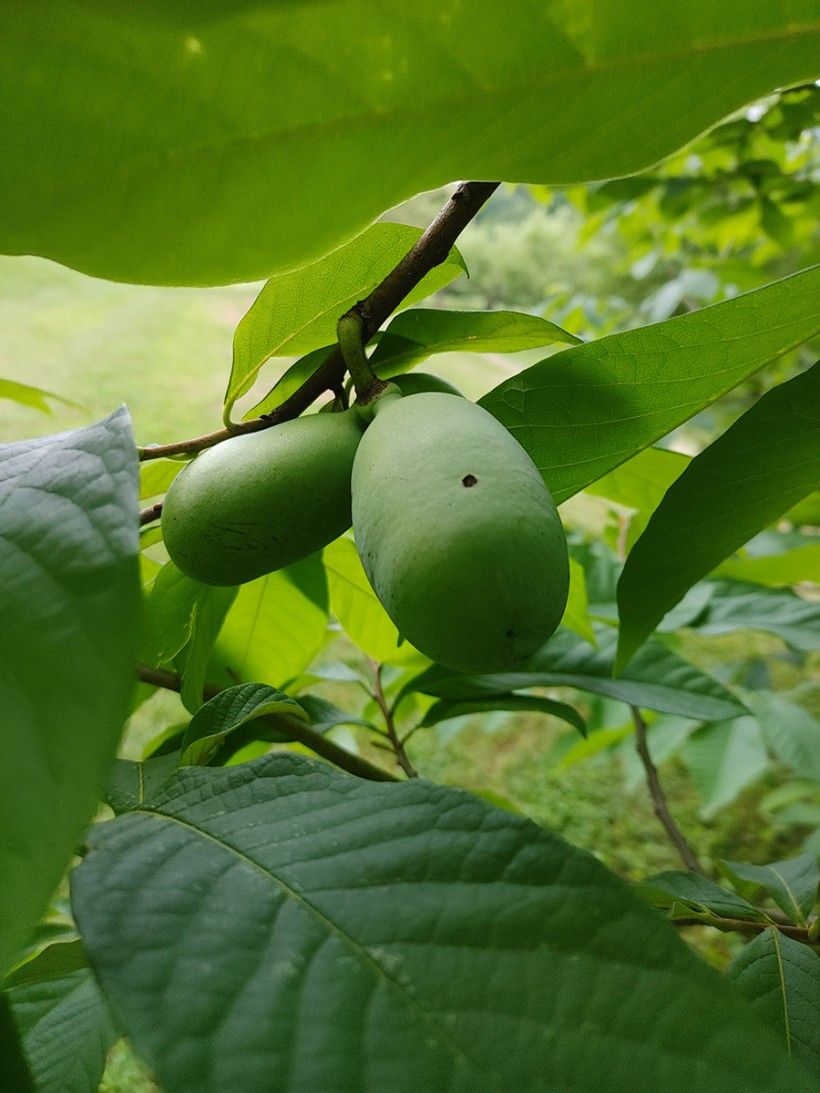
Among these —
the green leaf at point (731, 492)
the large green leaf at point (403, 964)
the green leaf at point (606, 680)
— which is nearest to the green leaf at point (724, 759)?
the green leaf at point (606, 680)

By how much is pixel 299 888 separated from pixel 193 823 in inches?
3.3

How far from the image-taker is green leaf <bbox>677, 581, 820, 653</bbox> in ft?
3.73

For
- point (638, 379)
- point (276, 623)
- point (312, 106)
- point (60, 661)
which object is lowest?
point (276, 623)

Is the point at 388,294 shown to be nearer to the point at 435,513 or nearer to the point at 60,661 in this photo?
the point at 435,513

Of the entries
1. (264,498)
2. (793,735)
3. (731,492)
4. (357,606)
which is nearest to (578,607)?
(357,606)

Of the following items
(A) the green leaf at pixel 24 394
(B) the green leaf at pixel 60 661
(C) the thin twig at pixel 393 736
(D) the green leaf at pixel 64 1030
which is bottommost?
(D) the green leaf at pixel 64 1030

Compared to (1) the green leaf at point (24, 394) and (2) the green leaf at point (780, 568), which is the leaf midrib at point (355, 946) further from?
(2) the green leaf at point (780, 568)

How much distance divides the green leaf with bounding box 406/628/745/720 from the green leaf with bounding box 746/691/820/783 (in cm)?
89

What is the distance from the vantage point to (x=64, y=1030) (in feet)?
1.73

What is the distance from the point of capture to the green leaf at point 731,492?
48 centimetres

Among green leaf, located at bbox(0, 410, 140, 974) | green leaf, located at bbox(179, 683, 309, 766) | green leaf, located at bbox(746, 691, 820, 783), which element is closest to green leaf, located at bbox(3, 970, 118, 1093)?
green leaf, located at bbox(179, 683, 309, 766)

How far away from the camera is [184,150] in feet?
1.16

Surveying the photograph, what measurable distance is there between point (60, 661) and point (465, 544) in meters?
0.16

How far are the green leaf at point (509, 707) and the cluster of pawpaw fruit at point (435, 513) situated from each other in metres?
0.39
